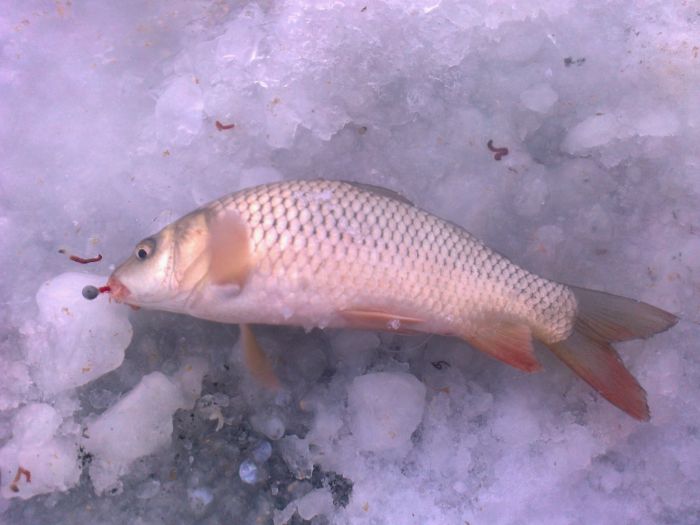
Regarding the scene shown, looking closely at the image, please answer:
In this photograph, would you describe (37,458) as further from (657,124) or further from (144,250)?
(657,124)

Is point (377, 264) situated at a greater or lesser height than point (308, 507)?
greater

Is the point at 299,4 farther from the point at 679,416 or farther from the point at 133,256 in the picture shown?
the point at 679,416

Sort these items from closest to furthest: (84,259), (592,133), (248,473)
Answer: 1. (248,473)
2. (84,259)
3. (592,133)

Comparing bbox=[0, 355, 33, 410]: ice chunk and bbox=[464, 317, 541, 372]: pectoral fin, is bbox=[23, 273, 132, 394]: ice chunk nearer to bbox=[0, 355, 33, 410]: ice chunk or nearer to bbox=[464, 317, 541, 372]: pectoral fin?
bbox=[0, 355, 33, 410]: ice chunk

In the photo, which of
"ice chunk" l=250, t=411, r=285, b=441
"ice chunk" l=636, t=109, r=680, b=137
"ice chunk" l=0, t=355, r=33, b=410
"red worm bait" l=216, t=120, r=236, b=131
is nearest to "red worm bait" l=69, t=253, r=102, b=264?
"ice chunk" l=0, t=355, r=33, b=410

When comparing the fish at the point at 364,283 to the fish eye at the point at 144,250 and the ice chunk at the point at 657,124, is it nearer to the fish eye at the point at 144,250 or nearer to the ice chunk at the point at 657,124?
the fish eye at the point at 144,250

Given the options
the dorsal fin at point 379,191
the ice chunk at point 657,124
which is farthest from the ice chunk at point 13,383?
the ice chunk at point 657,124

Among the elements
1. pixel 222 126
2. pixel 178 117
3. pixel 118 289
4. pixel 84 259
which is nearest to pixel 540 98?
pixel 222 126
